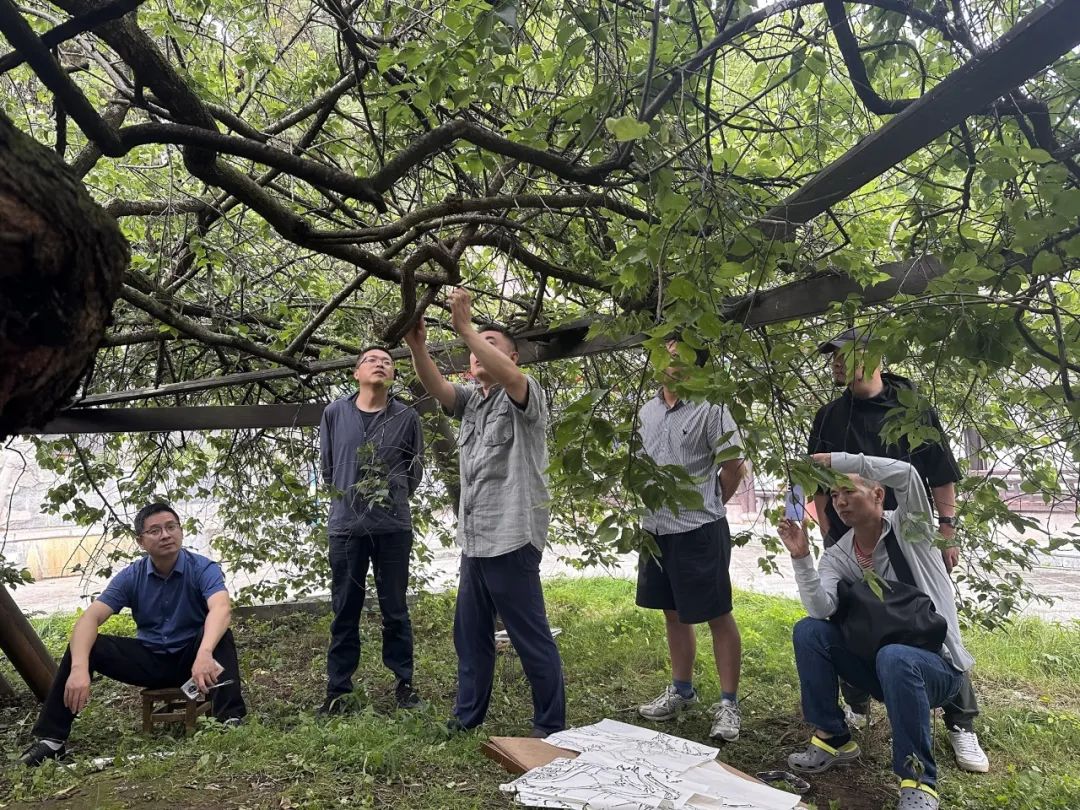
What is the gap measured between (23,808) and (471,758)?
5.46ft

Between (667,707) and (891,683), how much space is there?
1.45m

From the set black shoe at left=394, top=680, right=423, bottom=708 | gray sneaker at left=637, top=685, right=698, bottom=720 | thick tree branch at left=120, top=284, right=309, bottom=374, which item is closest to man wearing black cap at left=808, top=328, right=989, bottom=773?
gray sneaker at left=637, top=685, right=698, bottom=720

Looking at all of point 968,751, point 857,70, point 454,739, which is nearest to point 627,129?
point 857,70

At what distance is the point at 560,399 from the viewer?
5906 mm

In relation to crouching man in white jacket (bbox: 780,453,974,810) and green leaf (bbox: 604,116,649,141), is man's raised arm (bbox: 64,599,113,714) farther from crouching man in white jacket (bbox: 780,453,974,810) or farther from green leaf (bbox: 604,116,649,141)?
green leaf (bbox: 604,116,649,141)

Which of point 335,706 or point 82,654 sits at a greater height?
point 82,654

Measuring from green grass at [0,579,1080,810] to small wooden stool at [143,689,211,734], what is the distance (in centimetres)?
10

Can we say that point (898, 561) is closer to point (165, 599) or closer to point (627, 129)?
point (627, 129)

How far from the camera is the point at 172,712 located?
409 centimetres

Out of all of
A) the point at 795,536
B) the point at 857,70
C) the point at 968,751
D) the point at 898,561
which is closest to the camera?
the point at 857,70

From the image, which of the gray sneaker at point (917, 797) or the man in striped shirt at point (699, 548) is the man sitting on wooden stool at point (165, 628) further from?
the gray sneaker at point (917, 797)

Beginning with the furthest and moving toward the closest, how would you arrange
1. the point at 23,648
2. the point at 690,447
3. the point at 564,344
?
the point at 23,648, the point at 564,344, the point at 690,447

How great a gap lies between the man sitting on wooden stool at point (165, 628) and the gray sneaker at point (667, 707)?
6.89 feet

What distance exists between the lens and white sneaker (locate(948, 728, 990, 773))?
3.38 metres
